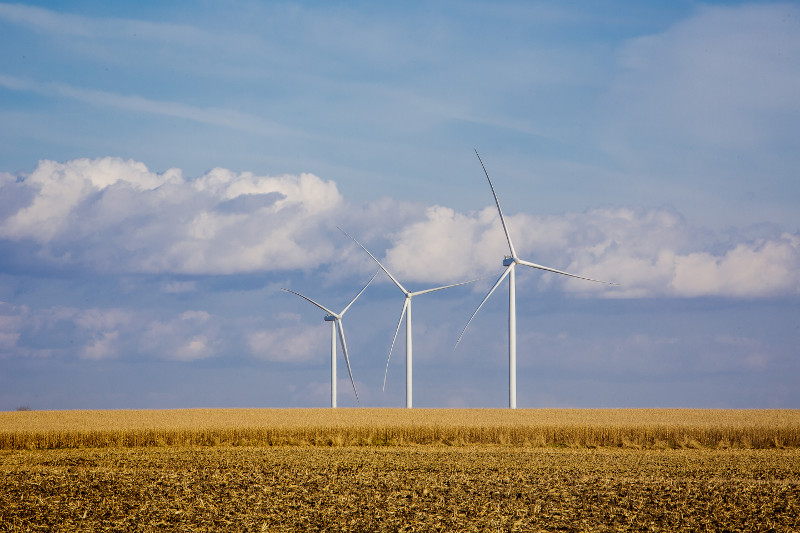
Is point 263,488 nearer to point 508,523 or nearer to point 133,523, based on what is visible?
point 133,523

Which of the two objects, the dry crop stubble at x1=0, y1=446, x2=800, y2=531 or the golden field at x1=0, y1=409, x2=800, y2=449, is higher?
the golden field at x1=0, y1=409, x2=800, y2=449

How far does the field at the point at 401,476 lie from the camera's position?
2214 centimetres

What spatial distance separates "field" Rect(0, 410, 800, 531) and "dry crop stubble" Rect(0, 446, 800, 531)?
0.21ft

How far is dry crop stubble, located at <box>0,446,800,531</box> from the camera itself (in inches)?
856

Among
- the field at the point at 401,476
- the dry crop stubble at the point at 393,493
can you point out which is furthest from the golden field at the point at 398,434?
the dry crop stubble at the point at 393,493

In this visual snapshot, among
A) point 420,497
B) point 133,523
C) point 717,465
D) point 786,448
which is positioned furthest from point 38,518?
point 786,448

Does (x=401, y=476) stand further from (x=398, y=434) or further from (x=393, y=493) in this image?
(x=398, y=434)

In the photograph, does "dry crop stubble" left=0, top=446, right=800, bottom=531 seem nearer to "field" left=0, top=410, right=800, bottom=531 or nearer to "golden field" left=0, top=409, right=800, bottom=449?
"field" left=0, top=410, right=800, bottom=531

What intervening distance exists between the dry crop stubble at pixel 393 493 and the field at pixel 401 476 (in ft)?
0.21

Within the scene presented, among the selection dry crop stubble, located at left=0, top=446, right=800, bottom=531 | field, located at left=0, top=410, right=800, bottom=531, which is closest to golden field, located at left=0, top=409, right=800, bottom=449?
field, located at left=0, top=410, right=800, bottom=531

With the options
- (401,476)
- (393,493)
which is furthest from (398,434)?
(393,493)

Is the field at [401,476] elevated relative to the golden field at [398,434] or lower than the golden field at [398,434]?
lower

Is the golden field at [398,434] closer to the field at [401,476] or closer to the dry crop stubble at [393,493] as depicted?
the field at [401,476]

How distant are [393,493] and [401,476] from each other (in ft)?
13.7
